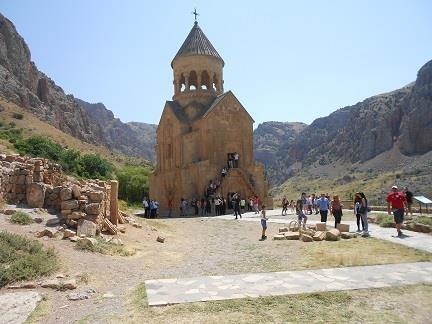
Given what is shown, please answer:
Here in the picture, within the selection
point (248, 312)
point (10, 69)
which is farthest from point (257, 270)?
point (10, 69)

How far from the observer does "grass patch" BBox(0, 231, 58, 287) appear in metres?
6.67

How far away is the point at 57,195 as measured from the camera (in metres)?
11.2

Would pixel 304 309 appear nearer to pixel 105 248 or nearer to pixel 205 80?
pixel 105 248

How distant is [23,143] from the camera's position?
3816 centimetres

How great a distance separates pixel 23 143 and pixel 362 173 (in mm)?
70258

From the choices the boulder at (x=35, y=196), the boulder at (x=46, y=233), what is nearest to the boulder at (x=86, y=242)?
the boulder at (x=46, y=233)

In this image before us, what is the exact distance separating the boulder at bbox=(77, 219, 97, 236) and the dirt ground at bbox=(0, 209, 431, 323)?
28.2 inches

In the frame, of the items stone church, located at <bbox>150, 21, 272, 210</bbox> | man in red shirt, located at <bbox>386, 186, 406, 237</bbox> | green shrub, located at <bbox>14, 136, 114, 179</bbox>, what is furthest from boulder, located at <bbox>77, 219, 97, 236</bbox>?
green shrub, located at <bbox>14, 136, 114, 179</bbox>

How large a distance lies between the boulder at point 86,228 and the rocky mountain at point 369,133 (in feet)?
274

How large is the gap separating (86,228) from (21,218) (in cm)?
158

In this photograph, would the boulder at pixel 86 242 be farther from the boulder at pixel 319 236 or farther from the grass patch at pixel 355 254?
the boulder at pixel 319 236

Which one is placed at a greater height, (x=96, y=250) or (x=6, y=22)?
(x=6, y=22)

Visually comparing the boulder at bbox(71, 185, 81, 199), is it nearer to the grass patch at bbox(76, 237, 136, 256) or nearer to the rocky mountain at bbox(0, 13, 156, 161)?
the grass patch at bbox(76, 237, 136, 256)

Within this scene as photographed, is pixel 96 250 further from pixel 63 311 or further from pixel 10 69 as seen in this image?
pixel 10 69
